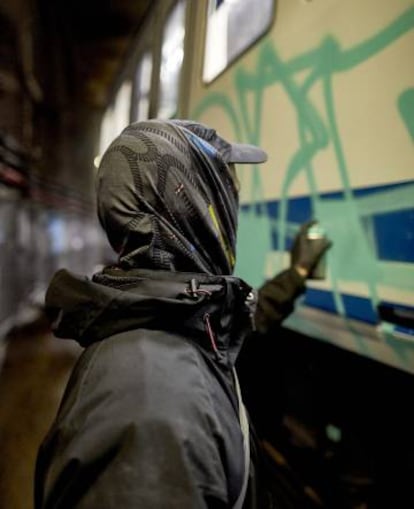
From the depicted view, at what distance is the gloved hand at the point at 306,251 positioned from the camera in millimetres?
1189

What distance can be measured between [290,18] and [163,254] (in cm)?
101

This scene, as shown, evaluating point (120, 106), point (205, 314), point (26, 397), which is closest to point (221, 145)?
point (205, 314)

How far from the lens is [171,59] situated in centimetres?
123

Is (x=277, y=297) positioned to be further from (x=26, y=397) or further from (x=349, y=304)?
(x=26, y=397)

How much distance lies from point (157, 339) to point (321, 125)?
0.91 metres

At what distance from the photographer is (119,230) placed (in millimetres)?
655

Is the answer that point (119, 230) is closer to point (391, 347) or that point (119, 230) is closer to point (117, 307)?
point (117, 307)

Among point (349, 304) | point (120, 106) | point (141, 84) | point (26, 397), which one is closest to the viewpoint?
point (349, 304)

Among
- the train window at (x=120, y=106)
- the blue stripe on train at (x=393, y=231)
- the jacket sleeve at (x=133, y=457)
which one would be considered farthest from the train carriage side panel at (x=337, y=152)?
the train window at (x=120, y=106)

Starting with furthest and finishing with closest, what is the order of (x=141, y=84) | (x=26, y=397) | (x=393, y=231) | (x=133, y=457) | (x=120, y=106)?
(x=120, y=106) < (x=26, y=397) < (x=141, y=84) < (x=393, y=231) < (x=133, y=457)

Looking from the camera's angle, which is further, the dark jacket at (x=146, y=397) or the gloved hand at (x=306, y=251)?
the gloved hand at (x=306, y=251)

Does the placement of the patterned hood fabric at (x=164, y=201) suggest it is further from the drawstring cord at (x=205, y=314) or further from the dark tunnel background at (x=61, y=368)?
the dark tunnel background at (x=61, y=368)

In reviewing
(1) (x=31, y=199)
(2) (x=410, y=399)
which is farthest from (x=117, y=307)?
(1) (x=31, y=199)

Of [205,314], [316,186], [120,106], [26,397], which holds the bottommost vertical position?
[26,397]
